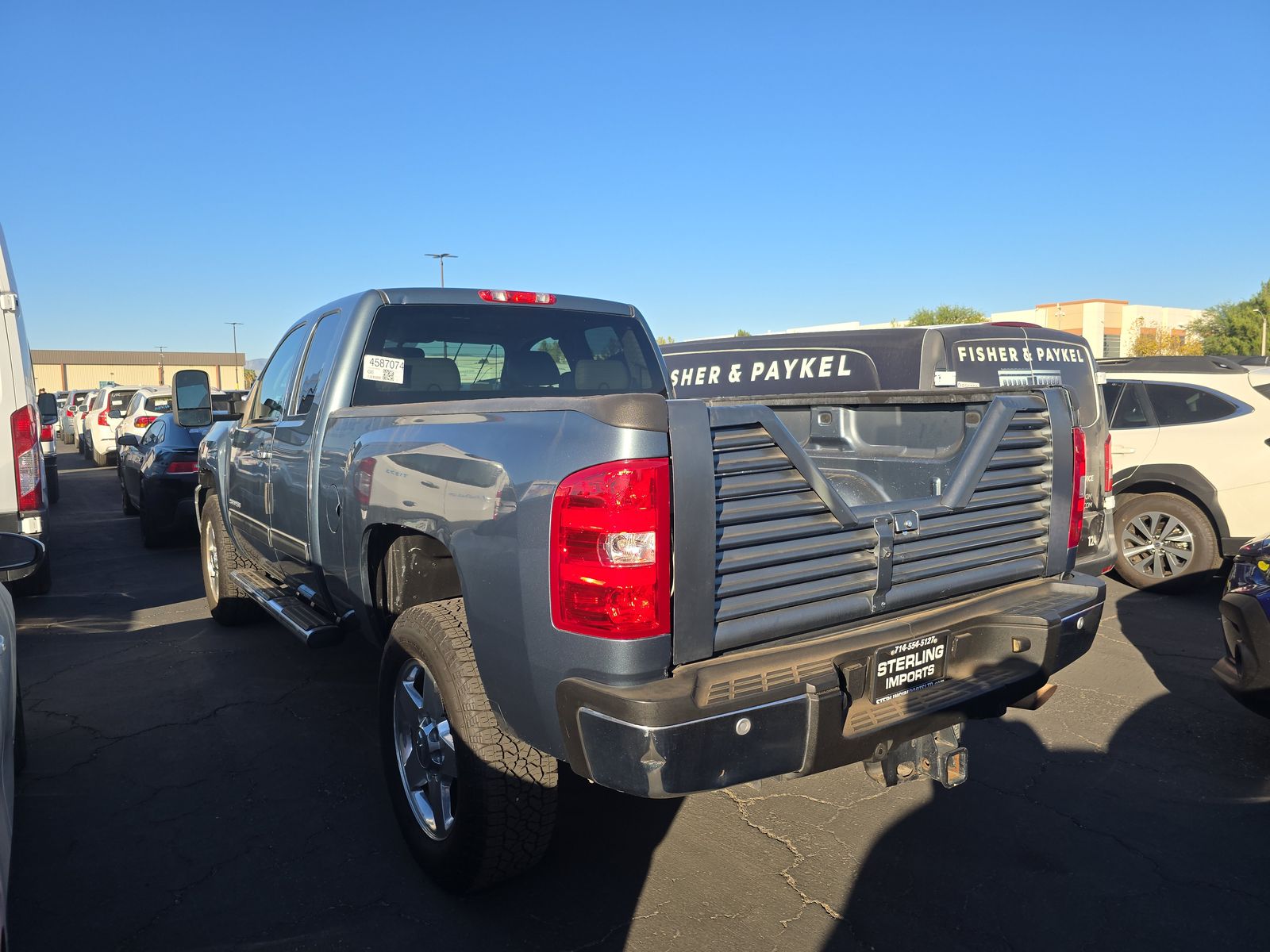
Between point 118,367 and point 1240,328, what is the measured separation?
95.7 m

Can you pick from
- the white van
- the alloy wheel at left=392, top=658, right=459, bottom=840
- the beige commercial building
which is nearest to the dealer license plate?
the alloy wheel at left=392, top=658, right=459, bottom=840

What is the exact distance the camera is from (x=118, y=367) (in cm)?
9012

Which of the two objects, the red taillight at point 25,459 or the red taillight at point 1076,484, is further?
the red taillight at point 25,459

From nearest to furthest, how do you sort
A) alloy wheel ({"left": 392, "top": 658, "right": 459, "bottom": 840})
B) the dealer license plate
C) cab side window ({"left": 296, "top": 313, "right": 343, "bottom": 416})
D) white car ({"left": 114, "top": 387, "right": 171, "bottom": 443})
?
the dealer license plate
alloy wheel ({"left": 392, "top": 658, "right": 459, "bottom": 840})
cab side window ({"left": 296, "top": 313, "right": 343, "bottom": 416})
white car ({"left": 114, "top": 387, "right": 171, "bottom": 443})

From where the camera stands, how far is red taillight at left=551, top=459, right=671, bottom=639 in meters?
2.27

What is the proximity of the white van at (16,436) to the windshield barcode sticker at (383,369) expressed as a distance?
136 inches

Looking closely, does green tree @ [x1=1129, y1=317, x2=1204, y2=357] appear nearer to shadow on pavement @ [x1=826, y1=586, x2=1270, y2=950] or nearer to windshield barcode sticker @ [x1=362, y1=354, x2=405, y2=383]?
shadow on pavement @ [x1=826, y1=586, x2=1270, y2=950]

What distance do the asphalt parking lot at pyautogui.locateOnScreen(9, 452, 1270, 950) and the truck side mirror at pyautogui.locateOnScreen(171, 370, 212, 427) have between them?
164 cm

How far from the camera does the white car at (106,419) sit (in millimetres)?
19828

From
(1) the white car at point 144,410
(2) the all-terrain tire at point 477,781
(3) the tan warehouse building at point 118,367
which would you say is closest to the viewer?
(2) the all-terrain tire at point 477,781

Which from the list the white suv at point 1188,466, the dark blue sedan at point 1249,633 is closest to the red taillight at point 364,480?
the dark blue sedan at point 1249,633

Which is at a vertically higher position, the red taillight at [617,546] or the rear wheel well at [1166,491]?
the red taillight at [617,546]

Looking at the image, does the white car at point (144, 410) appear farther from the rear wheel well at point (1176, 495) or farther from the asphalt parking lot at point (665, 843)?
the rear wheel well at point (1176, 495)

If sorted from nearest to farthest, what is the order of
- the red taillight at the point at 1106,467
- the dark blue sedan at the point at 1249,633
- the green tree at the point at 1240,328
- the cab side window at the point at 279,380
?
1. the dark blue sedan at the point at 1249,633
2. the cab side window at the point at 279,380
3. the red taillight at the point at 1106,467
4. the green tree at the point at 1240,328
